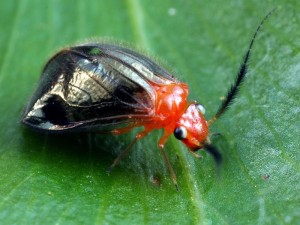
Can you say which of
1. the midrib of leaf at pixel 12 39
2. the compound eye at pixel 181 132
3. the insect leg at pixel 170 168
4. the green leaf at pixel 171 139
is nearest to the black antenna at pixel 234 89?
the green leaf at pixel 171 139

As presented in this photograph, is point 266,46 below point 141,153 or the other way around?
the other way around

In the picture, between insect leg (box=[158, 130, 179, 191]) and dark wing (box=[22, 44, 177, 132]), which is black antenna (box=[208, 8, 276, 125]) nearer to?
insect leg (box=[158, 130, 179, 191])

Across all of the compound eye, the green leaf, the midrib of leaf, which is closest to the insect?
the compound eye

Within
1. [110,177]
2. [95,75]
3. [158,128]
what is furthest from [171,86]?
[110,177]

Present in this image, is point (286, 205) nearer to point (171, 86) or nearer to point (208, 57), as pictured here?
point (171, 86)

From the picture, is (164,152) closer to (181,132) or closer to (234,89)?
(181,132)

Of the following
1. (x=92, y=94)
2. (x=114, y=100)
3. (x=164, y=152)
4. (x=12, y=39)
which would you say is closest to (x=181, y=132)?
(x=164, y=152)

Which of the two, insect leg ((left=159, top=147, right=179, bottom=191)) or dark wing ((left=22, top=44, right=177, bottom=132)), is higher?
dark wing ((left=22, top=44, right=177, bottom=132))

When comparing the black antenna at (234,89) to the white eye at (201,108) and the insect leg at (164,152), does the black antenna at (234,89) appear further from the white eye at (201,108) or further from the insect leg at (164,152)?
the insect leg at (164,152)
